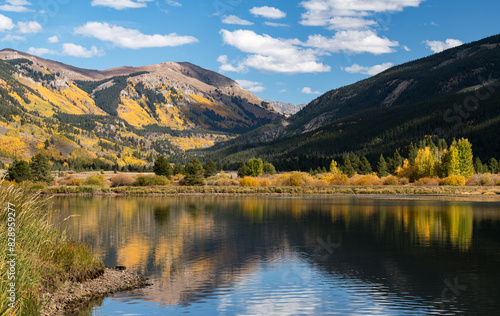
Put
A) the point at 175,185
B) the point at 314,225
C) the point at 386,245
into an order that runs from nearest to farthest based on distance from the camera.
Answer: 1. the point at 386,245
2. the point at 314,225
3. the point at 175,185

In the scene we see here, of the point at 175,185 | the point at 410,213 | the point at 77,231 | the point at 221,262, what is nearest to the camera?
the point at 221,262

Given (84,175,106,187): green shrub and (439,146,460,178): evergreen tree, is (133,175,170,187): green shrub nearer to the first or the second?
(84,175,106,187): green shrub

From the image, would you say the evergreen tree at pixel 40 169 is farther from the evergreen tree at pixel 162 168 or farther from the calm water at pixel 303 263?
the calm water at pixel 303 263

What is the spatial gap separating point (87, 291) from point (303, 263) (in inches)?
642

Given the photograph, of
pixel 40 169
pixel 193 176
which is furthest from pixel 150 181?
pixel 40 169

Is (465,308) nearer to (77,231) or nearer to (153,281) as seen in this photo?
(153,281)

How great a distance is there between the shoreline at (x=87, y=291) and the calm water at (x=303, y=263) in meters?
0.80

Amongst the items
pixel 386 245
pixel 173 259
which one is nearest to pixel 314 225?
pixel 386 245

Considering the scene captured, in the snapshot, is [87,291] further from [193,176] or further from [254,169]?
[254,169]

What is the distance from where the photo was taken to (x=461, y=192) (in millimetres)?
116125

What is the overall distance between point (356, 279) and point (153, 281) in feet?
41.4

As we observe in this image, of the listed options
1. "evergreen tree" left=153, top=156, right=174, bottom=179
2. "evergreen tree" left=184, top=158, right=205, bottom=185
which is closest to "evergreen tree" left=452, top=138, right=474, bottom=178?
"evergreen tree" left=184, top=158, right=205, bottom=185

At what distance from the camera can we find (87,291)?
24.9m

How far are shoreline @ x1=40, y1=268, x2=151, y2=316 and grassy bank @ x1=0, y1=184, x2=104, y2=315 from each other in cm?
46
